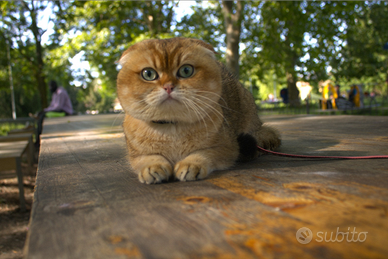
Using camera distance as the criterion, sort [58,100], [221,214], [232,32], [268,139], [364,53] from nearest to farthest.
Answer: [221,214] < [268,139] < [232,32] < [58,100] < [364,53]

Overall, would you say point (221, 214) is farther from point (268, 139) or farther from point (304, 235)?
point (268, 139)

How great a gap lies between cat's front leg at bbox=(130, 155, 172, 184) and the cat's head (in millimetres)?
274

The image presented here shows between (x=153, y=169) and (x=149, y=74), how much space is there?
636 mm

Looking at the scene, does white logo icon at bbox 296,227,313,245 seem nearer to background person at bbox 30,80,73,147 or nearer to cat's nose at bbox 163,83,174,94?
cat's nose at bbox 163,83,174,94

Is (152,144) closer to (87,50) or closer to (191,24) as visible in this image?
(87,50)

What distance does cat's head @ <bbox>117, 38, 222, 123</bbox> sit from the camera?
191 centimetres

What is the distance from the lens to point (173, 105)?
75.7 inches

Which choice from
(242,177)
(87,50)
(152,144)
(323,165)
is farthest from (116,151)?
(87,50)

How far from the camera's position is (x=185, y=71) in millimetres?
2006

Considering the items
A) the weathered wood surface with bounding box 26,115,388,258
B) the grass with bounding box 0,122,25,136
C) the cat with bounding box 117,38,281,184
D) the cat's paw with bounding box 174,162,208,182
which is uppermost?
the cat with bounding box 117,38,281,184

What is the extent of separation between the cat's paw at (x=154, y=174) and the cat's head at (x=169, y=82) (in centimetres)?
36

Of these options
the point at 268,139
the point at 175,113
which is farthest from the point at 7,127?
the point at 175,113

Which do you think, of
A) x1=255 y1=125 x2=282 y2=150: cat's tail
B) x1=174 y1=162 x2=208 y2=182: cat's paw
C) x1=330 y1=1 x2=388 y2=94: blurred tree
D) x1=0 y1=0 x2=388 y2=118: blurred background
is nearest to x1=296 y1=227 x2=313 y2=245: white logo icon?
x1=174 y1=162 x2=208 y2=182: cat's paw

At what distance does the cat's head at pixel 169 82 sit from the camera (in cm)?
191
